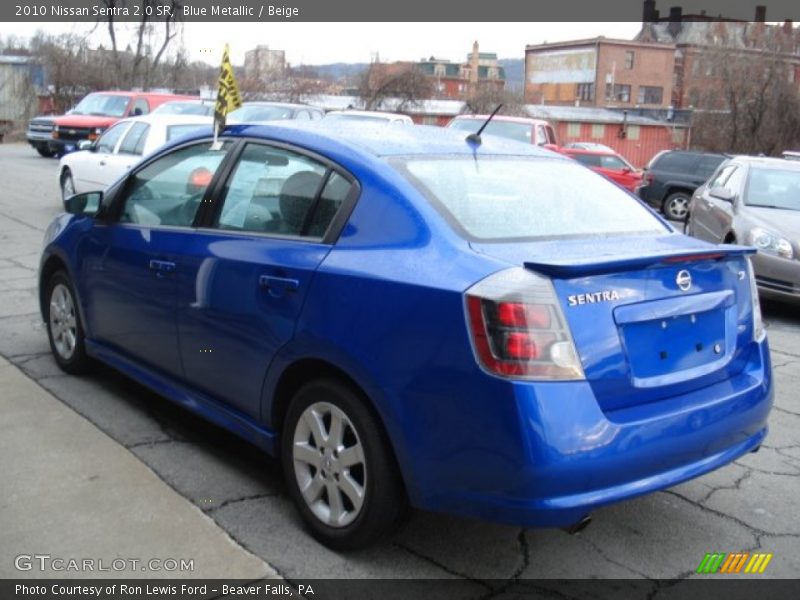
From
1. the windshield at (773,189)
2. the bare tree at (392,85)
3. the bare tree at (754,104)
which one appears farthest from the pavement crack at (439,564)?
the bare tree at (392,85)

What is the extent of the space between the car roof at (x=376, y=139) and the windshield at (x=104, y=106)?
18.4 meters

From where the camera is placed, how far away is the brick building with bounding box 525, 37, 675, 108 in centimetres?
7331

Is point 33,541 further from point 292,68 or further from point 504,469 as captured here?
point 292,68

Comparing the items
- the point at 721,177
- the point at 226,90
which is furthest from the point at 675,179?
the point at 226,90

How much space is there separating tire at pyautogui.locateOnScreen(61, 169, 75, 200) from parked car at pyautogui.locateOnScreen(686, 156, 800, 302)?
8.94m

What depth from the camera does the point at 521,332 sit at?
2.89 m

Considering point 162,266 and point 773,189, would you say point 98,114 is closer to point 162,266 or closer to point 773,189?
point 773,189

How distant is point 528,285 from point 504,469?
606 mm

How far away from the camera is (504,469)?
2889mm

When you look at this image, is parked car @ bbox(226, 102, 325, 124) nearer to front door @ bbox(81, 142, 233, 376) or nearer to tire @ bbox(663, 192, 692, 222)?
tire @ bbox(663, 192, 692, 222)

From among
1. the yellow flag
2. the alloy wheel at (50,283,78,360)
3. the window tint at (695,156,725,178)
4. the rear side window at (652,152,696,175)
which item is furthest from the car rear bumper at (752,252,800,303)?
the rear side window at (652,152,696,175)

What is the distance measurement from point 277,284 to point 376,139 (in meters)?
0.80

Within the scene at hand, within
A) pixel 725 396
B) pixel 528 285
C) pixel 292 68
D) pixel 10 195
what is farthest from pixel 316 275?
pixel 292 68

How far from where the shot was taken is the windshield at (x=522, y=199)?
3.50m
